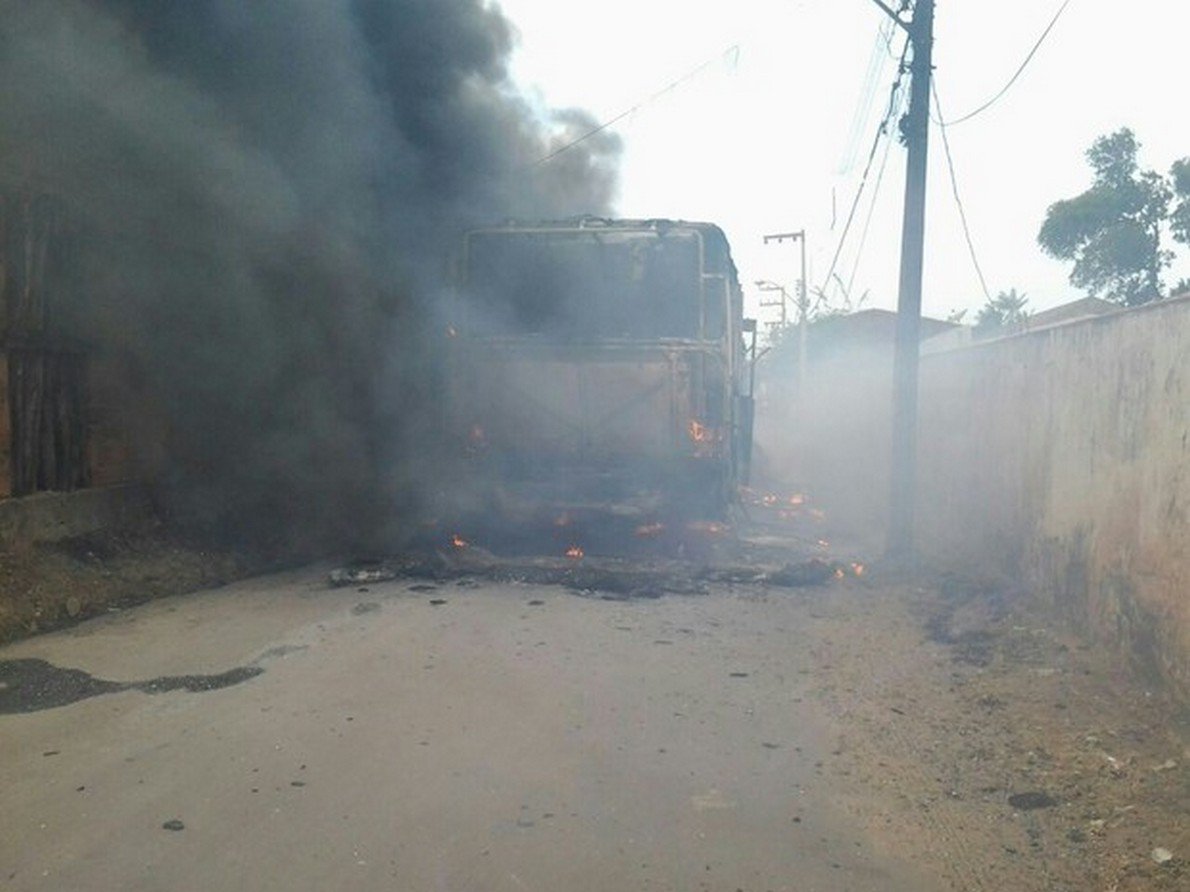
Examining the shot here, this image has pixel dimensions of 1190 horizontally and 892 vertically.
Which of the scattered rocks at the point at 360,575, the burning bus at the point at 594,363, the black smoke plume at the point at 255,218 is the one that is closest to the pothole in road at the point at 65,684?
the scattered rocks at the point at 360,575

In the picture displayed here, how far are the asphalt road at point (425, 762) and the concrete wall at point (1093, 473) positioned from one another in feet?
5.76

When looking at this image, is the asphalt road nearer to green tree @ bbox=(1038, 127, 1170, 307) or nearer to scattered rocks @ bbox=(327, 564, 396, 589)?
scattered rocks @ bbox=(327, 564, 396, 589)

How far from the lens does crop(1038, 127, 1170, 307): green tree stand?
2017cm

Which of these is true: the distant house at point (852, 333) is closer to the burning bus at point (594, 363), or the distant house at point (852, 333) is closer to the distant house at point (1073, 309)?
the distant house at point (1073, 309)

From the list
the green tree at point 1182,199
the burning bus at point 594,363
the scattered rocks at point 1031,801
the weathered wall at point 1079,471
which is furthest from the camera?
the green tree at point 1182,199

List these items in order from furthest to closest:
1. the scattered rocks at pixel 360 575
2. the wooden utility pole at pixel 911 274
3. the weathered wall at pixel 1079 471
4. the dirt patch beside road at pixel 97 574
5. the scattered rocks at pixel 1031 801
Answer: the wooden utility pole at pixel 911 274, the scattered rocks at pixel 360 575, the dirt patch beside road at pixel 97 574, the weathered wall at pixel 1079 471, the scattered rocks at pixel 1031 801

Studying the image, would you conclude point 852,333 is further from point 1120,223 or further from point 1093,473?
point 1093,473

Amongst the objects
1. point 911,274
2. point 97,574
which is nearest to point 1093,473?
point 911,274

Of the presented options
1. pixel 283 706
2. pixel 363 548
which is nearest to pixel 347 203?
pixel 363 548

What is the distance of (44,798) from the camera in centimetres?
325

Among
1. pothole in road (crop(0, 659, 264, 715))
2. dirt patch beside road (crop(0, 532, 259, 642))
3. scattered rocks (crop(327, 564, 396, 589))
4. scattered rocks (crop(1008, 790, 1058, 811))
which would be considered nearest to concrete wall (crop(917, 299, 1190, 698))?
scattered rocks (crop(1008, 790, 1058, 811))

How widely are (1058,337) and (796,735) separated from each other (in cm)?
381

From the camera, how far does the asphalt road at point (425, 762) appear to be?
2875 mm

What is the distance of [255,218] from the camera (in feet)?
27.9
